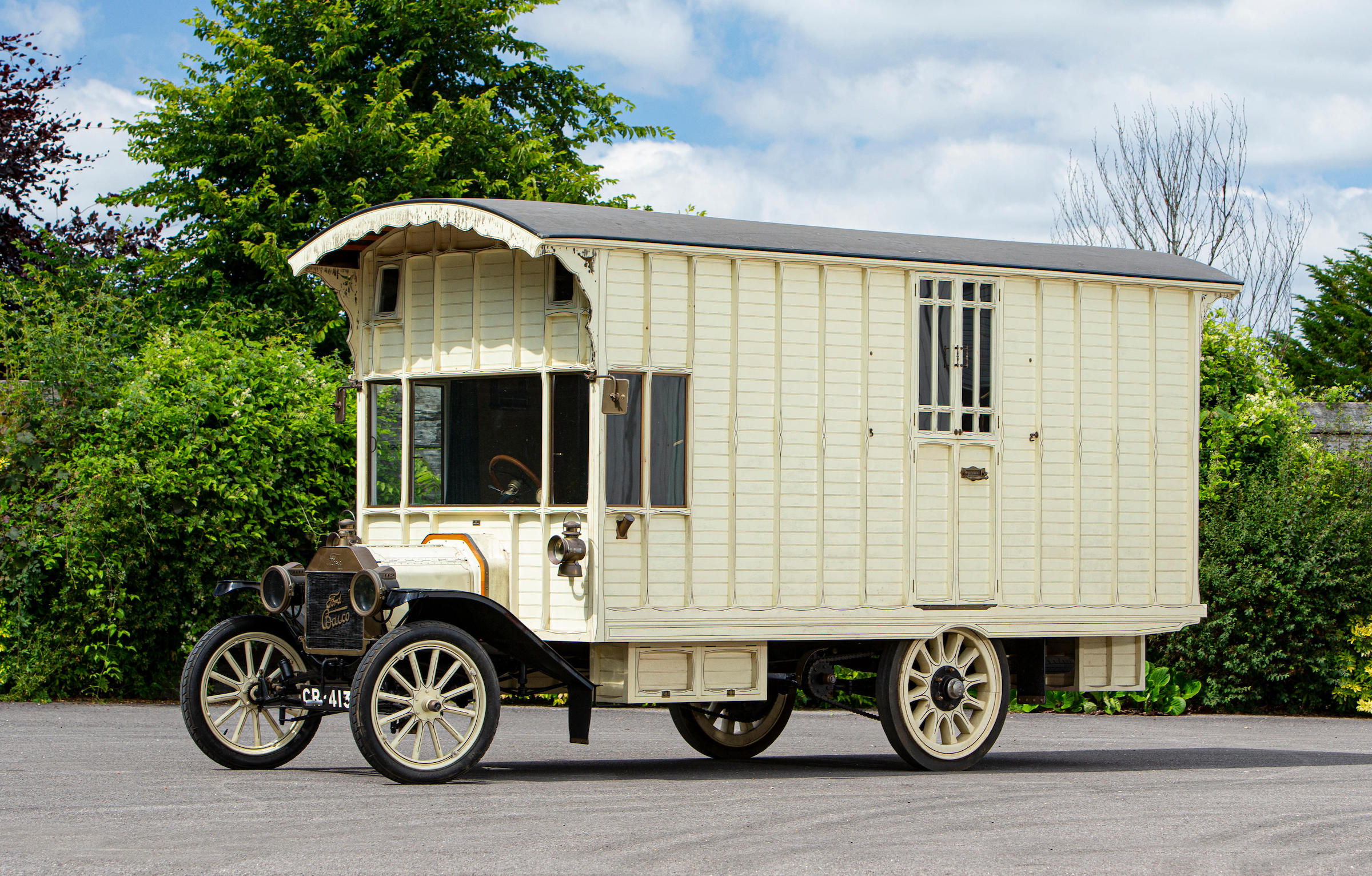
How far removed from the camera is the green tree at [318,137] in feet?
82.0

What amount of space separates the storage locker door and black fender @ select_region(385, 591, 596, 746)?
8.72 feet

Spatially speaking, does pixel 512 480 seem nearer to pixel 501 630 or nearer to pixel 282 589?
pixel 501 630

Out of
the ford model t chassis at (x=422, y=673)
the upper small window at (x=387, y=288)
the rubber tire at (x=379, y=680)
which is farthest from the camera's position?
the upper small window at (x=387, y=288)

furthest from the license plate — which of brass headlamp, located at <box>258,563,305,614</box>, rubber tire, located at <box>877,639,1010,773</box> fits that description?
rubber tire, located at <box>877,639,1010,773</box>

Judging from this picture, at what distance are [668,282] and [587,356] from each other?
2.18 ft

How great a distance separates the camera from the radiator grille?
386 inches

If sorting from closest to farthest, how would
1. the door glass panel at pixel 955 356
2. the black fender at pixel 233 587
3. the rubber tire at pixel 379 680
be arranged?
the rubber tire at pixel 379 680, the black fender at pixel 233 587, the door glass panel at pixel 955 356

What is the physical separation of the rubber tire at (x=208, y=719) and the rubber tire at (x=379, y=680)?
1.15 metres

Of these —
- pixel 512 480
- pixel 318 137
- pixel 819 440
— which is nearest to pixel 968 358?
pixel 819 440

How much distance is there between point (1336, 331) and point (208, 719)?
34968 millimetres

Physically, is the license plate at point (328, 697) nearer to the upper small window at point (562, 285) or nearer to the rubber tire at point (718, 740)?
the upper small window at point (562, 285)

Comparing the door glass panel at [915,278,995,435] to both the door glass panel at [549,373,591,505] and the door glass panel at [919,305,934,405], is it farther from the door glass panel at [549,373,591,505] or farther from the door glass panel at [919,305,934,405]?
the door glass panel at [549,373,591,505]

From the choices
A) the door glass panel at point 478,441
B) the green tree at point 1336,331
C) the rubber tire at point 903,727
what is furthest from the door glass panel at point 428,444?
the green tree at point 1336,331

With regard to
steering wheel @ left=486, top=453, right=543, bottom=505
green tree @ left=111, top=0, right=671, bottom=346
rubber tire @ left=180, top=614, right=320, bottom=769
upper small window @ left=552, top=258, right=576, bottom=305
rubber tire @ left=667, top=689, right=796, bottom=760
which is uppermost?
green tree @ left=111, top=0, right=671, bottom=346
